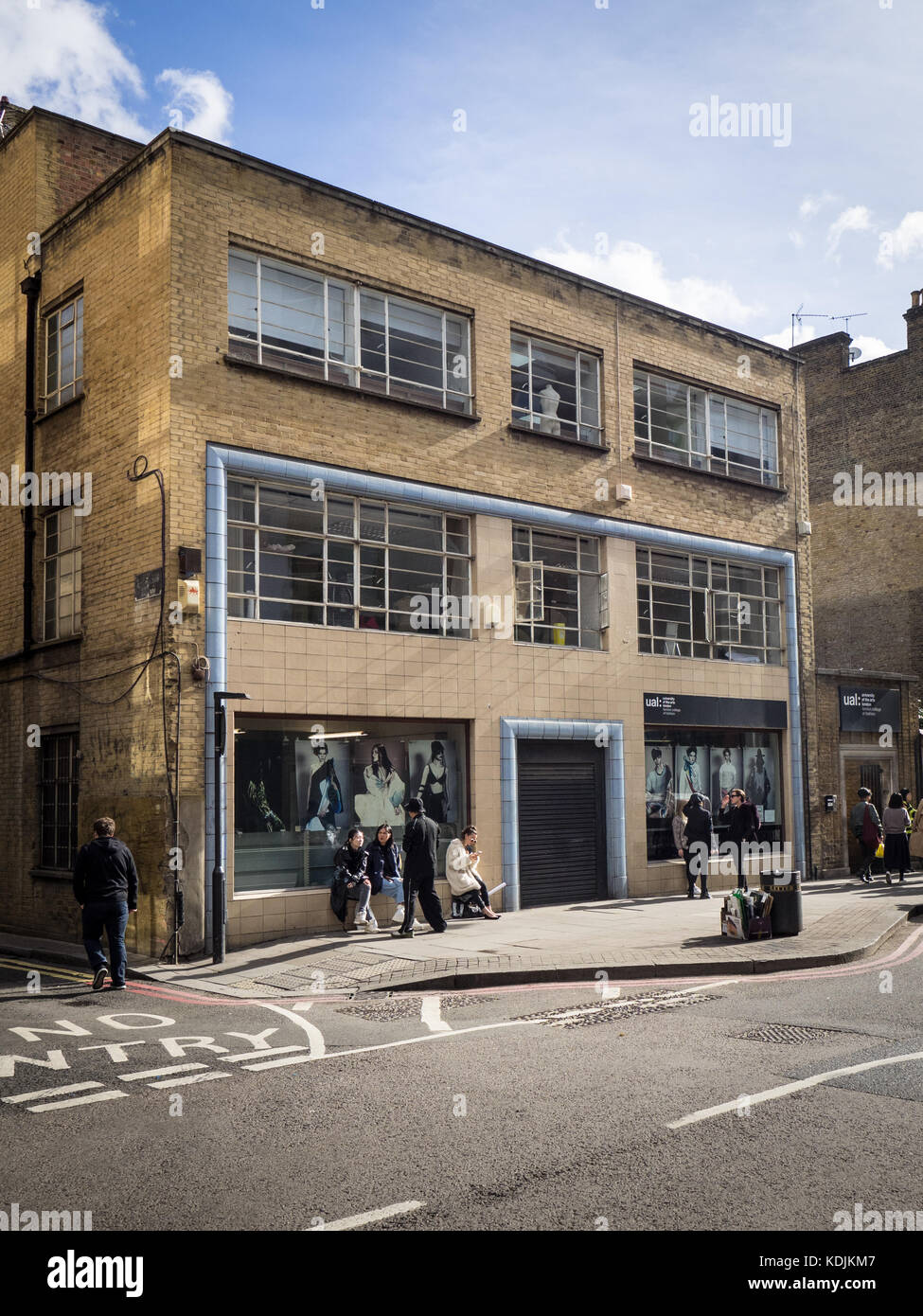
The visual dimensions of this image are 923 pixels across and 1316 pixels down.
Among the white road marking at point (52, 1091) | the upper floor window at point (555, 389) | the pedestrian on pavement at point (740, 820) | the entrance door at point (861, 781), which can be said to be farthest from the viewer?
the entrance door at point (861, 781)

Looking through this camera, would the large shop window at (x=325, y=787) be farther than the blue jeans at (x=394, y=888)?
No

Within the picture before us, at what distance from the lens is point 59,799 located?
650 inches

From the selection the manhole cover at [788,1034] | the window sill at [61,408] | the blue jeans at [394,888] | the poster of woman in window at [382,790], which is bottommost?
the manhole cover at [788,1034]

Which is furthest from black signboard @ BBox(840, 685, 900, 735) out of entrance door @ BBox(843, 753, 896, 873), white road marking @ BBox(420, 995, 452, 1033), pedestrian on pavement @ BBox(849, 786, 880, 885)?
white road marking @ BBox(420, 995, 452, 1033)

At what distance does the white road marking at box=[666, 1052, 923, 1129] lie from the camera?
20.1 feet

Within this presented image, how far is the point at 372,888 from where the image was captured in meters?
14.9

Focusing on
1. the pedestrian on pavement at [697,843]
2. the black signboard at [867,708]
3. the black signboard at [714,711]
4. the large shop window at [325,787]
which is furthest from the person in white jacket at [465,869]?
the black signboard at [867,708]

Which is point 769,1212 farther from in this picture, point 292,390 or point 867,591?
point 867,591

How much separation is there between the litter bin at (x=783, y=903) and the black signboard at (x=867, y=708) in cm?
1070

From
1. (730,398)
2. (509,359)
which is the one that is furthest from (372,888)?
(730,398)

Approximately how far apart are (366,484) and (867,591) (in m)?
19.8

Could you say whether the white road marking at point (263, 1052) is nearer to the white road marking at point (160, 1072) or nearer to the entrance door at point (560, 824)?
the white road marking at point (160, 1072)

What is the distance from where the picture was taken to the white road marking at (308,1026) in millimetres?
8352
